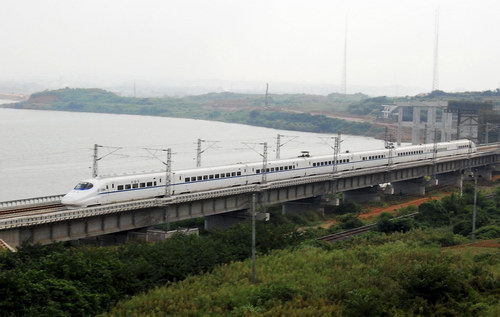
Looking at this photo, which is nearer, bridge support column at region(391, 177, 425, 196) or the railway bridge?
the railway bridge

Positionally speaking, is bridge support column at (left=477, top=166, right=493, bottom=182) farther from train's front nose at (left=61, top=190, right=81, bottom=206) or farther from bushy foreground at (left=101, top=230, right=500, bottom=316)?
train's front nose at (left=61, top=190, right=81, bottom=206)

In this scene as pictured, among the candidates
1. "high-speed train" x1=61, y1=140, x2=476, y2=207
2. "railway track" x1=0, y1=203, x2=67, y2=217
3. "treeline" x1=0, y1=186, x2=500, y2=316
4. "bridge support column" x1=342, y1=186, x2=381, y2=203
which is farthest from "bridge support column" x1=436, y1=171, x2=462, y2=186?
"railway track" x1=0, y1=203, x2=67, y2=217

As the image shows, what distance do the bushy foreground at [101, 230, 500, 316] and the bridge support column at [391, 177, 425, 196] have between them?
51097 mm

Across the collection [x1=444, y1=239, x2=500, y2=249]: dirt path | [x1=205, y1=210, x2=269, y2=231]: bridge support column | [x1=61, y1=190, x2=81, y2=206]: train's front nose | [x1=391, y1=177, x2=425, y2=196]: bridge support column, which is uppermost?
[x1=61, y1=190, x2=81, y2=206]: train's front nose

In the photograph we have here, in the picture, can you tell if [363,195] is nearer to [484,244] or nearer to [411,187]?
[411,187]

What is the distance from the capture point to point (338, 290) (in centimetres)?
2891

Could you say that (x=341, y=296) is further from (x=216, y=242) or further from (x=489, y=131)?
(x=489, y=131)

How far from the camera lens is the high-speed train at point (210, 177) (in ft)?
149

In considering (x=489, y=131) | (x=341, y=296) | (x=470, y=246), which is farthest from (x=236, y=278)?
(x=489, y=131)

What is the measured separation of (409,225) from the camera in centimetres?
5325

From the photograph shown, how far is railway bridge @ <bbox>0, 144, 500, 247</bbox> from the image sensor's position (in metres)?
40.0

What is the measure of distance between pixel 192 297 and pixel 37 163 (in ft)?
234

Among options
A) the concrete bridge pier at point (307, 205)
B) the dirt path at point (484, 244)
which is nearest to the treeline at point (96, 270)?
the dirt path at point (484, 244)

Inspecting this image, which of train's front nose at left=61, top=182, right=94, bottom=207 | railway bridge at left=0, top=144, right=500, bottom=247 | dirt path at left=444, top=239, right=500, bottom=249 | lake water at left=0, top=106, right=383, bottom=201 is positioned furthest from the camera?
lake water at left=0, top=106, right=383, bottom=201
